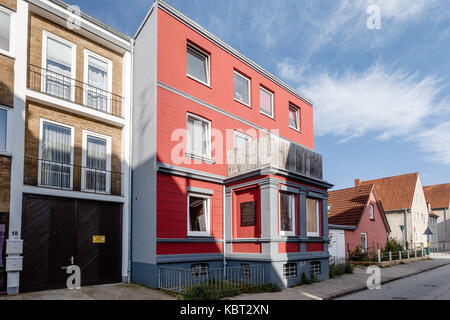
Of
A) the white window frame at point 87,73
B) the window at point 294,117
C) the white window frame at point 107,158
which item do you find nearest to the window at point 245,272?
the white window frame at point 107,158

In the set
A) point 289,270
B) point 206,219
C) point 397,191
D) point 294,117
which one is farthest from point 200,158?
point 397,191

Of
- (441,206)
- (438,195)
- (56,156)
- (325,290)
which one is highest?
(56,156)

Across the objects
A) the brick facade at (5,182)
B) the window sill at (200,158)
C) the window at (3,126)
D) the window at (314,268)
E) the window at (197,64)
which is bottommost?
the window at (314,268)

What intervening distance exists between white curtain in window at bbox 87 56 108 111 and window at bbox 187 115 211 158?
11.0 ft

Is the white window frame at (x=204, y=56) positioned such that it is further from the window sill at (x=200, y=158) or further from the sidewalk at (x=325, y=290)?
the sidewalk at (x=325, y=290)

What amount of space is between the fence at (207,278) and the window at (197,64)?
747 cm

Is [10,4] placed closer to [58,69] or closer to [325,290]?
[58,69]

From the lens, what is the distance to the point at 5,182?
10.3 meters

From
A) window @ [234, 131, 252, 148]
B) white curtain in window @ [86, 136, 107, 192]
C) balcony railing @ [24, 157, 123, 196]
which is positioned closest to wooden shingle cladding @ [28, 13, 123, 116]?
white curtain in window @ [86, 136, 107, 192]

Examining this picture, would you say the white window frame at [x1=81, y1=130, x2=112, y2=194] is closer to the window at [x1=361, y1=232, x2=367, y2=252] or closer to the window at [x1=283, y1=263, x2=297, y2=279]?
the window at [x1=283, y1=263, x2=297, y2=279]

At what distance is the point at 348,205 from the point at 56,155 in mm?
20413

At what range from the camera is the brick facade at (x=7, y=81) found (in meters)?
10.5
